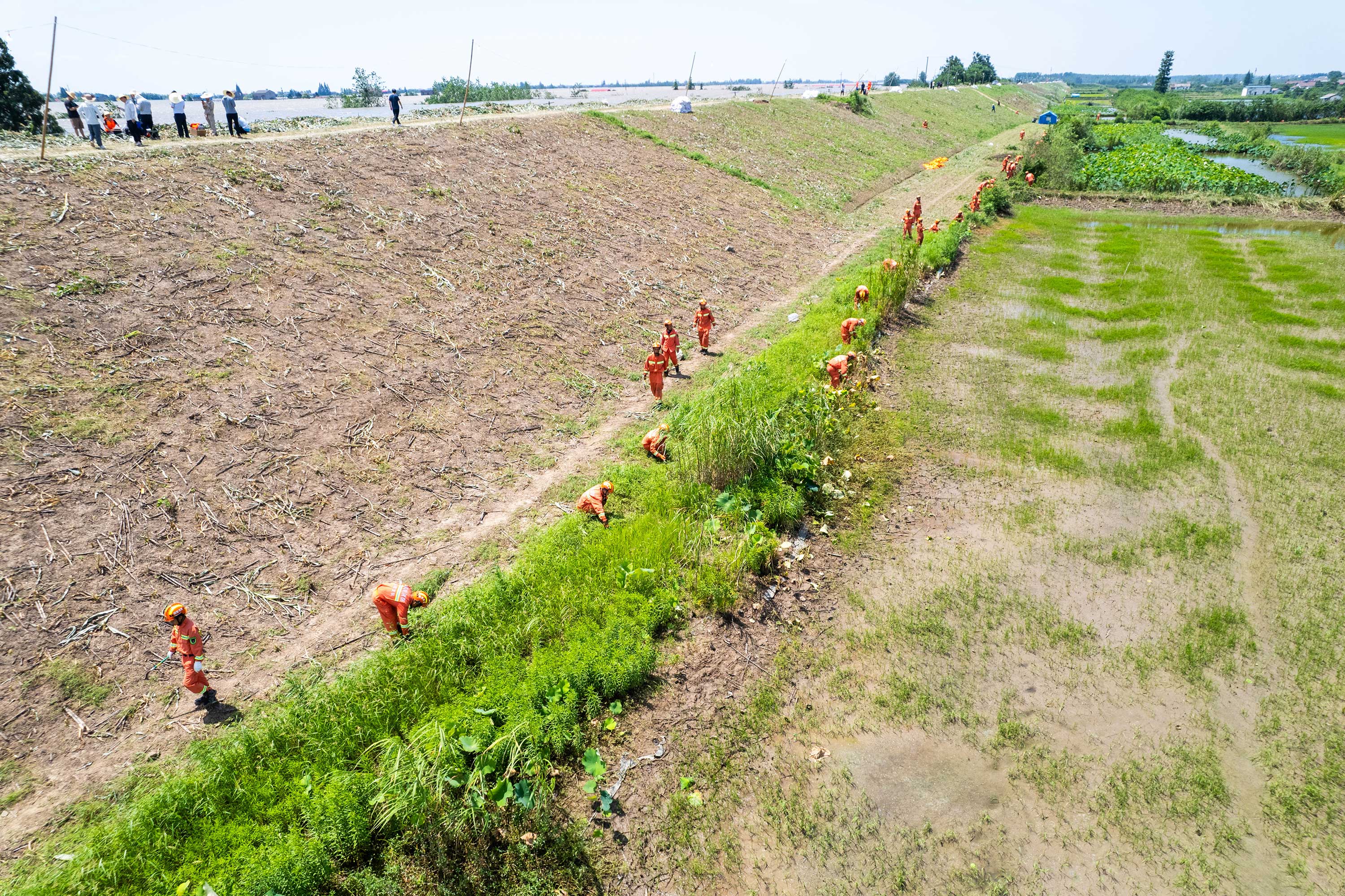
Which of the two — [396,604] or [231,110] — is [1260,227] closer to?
[396,604]

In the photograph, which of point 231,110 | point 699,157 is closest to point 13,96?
point 231,110

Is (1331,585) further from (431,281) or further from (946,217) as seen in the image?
(946,217)

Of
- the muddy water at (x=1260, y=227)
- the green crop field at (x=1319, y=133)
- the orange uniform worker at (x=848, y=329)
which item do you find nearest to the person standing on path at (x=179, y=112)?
the orange uniform worker at (x=848, y=329)

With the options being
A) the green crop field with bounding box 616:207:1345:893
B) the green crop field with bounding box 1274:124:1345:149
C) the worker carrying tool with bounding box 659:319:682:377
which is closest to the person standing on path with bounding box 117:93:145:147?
the worker carrying tool with bounding box 659:319:682:377

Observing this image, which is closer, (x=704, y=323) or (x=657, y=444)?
(x=657, y=444)

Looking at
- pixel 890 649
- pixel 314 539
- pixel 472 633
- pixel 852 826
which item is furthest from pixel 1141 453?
pixel 314 539

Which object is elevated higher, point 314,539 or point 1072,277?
point 1072,277
